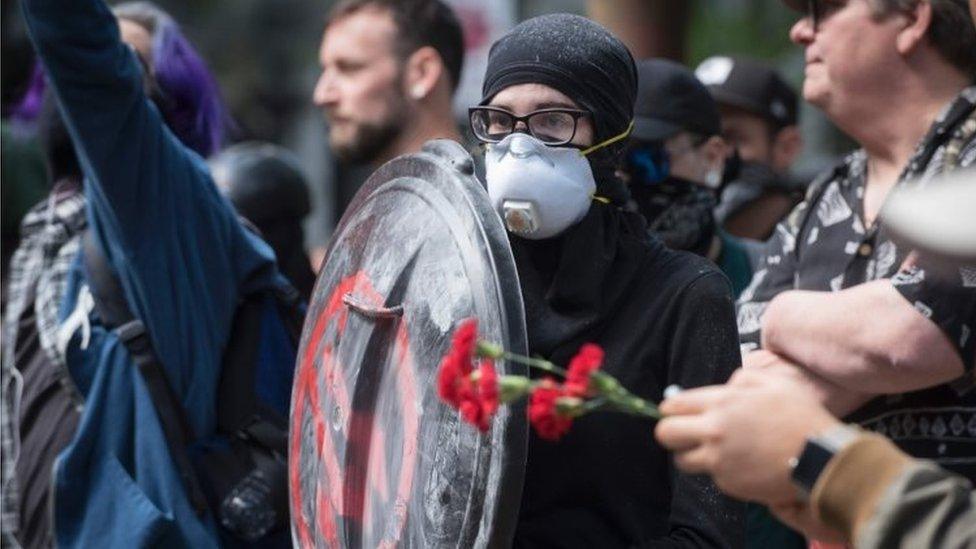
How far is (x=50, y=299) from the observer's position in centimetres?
462

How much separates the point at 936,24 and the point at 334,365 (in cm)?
145

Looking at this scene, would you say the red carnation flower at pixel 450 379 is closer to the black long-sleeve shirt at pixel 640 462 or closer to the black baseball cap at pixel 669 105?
the black long-sleeve shirt at pixel 640 462

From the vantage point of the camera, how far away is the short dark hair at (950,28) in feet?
12.3

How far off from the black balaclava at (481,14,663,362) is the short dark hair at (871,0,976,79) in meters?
0.80

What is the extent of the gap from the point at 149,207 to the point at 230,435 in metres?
0.56

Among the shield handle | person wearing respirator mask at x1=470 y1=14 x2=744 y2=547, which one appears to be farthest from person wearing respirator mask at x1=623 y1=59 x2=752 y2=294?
the shield handle

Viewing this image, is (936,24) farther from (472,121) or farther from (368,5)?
(368,5)

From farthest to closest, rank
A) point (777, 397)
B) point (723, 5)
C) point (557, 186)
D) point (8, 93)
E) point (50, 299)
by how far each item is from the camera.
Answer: point (723, 5)
point (8, 93)
point (50, 299)
point (557, 186)
point (777, 397)

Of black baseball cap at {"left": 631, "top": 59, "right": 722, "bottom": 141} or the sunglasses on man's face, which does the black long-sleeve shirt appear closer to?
the sunglasses on man's face

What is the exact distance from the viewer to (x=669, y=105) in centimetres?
480

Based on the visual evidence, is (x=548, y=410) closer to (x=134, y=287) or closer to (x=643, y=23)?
(x=134, y=287)

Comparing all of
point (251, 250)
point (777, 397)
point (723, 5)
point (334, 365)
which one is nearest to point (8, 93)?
point (251, 250)

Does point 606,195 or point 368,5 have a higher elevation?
point 606,195

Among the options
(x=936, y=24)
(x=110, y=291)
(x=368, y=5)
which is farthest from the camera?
(x=368, y=5)
